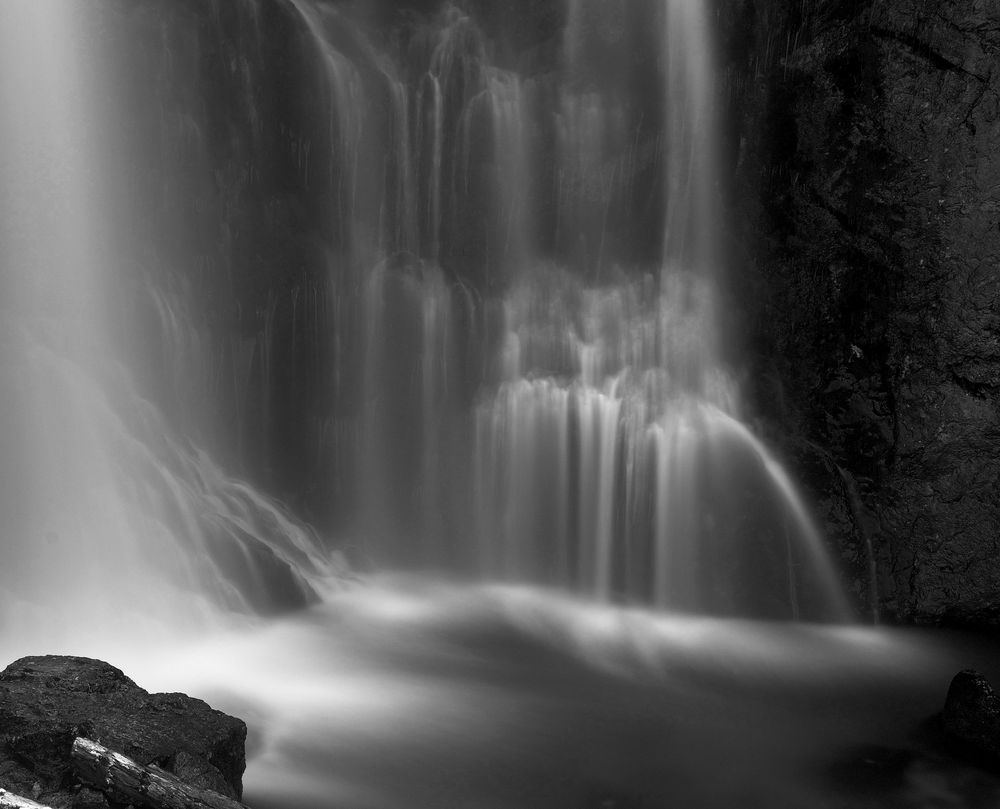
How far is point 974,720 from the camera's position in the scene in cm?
836

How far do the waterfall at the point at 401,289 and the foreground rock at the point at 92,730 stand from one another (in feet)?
12.4

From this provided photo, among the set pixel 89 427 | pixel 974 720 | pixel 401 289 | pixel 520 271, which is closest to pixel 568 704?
pixel 974 720

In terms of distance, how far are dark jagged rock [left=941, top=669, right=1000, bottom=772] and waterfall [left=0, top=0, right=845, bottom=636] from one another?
2.99 meters

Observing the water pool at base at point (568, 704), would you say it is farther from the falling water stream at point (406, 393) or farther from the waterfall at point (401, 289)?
the waterfall at point (401, 289)

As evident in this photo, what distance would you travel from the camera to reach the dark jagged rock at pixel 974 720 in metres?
8.18

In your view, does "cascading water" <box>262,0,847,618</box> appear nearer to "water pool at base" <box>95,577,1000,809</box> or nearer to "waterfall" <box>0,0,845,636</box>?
"waterfall" <box>0,0,845,636</box>

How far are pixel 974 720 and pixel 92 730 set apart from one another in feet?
21.7

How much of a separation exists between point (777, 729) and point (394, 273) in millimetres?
6953

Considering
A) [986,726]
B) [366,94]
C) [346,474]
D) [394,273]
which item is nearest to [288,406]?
[346,474]

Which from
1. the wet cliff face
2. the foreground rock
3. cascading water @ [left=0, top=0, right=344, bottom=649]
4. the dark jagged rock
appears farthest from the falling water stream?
the foreground rock

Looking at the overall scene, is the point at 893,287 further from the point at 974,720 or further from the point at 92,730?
the point at 92,730

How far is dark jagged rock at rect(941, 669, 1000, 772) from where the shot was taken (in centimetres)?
818

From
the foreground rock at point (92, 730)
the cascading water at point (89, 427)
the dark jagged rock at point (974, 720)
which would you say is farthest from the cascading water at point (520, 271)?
the foreground rock at point (92, 730)

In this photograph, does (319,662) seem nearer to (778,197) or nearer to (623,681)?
(623,681)
